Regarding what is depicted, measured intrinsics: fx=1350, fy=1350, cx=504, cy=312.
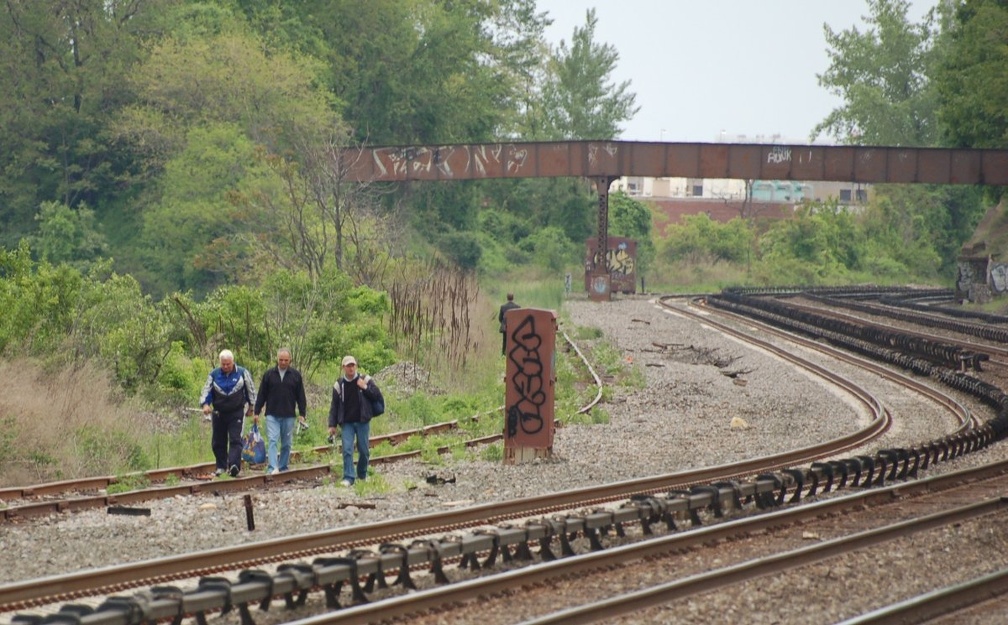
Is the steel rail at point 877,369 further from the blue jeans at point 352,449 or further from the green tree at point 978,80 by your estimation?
the green tree at point 978,80

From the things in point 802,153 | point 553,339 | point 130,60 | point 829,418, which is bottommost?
point 829,418

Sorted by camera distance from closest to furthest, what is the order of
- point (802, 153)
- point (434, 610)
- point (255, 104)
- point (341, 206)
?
point (434, 610) → point (341, 206) → point (802, 153) → point (255, 104)

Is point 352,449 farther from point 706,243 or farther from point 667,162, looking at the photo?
point 706,243

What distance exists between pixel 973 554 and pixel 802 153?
39407 mm

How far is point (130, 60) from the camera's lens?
2341 inches

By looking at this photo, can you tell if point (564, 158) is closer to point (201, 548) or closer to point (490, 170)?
point (490, 170)

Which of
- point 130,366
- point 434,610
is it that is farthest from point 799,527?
point 130,366

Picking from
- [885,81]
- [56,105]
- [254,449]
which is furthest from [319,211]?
[885,81]

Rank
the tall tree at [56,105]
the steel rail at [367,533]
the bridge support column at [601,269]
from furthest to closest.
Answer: the tall tree at [56,105] → the bridge support column at [601,269] → the steel rail at [367,533]

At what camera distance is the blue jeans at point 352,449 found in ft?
47.8

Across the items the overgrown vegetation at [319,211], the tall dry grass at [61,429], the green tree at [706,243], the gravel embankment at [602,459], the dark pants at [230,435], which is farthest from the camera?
the green tree at [706,243]

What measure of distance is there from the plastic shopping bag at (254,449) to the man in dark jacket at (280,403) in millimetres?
883

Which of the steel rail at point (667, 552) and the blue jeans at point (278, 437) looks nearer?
the steel rail at point (667, 552)

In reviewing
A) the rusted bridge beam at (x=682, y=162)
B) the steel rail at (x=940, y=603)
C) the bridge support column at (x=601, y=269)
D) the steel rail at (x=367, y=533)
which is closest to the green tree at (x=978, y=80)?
Answer: the rusted bridge beam at (x=682, y=162)
